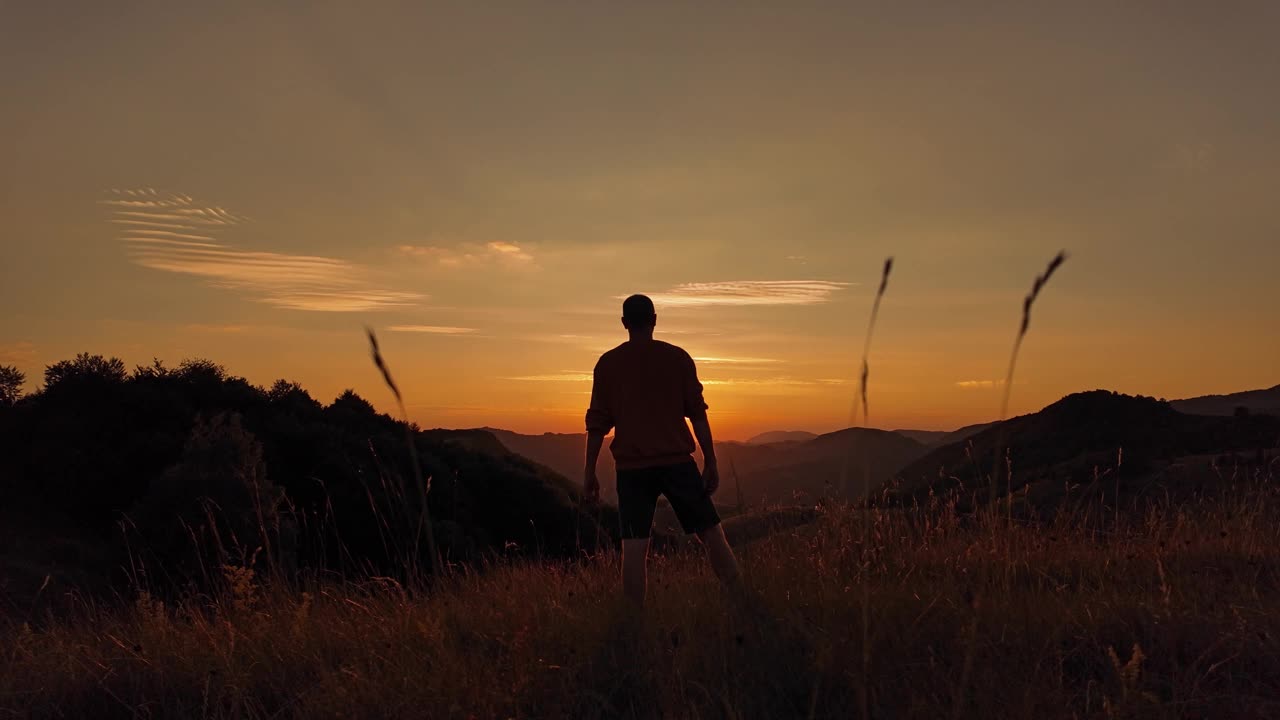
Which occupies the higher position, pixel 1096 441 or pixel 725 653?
pixel 1096 441

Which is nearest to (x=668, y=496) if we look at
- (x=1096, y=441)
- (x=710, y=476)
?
(x=710, y=476)

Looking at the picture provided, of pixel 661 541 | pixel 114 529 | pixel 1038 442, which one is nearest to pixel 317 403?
pixel 114 529

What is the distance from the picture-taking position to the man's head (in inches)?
228

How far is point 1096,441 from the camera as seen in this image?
3741 cm

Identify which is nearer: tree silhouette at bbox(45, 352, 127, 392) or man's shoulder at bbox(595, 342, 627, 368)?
man's shoulder at bbox(595, 342, 627, 368)

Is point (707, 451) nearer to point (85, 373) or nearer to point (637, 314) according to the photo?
point (637, 314)

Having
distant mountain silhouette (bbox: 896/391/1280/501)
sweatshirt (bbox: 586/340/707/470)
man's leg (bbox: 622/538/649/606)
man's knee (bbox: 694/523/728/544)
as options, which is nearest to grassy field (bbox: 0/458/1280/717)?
man's leg (bbox: 622/538/649/606)

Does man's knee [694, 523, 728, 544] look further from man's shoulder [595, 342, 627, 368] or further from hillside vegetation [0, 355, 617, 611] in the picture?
hillside vegetation [0, 355, 617, 611]

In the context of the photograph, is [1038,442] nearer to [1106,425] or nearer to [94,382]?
[1106,425]

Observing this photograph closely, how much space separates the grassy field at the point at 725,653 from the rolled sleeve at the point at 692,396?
3.76ft

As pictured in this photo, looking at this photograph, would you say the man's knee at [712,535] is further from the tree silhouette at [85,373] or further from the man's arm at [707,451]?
the tree silhouette at [85,373]

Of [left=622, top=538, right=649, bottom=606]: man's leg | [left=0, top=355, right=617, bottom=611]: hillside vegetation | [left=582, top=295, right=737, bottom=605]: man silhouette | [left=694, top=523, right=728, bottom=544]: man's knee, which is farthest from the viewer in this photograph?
[left=0, top=355, right=617, bottom=611]: hillside vegetation

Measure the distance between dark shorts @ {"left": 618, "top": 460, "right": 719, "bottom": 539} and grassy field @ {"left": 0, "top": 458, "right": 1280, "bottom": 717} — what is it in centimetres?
45

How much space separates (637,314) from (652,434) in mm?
829
